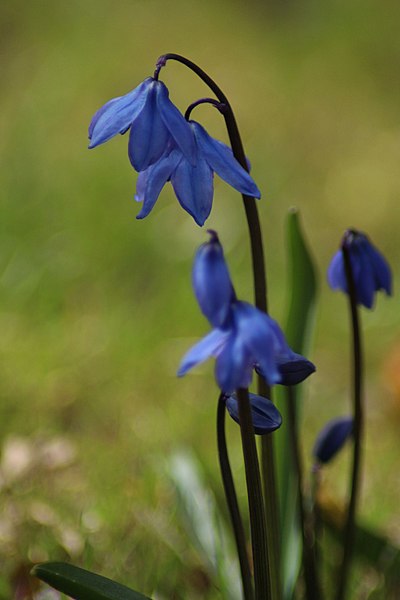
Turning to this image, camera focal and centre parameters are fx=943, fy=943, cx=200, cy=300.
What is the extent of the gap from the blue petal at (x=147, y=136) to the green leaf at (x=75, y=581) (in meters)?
0.49

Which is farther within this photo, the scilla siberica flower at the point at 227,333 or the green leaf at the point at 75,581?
the green leaf at the point at 75,581

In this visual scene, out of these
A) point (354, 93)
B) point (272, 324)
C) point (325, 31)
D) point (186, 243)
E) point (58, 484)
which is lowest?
point (58, 484)

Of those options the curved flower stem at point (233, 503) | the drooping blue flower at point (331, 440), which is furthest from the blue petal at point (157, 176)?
the drooping blue flower at point (331, 440)

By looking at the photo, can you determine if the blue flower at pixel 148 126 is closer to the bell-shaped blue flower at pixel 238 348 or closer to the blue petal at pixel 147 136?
the blue petal at pixel 147 136

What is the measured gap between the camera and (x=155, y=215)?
3588 millimetres

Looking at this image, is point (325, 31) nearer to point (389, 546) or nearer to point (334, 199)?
point (334, 199)

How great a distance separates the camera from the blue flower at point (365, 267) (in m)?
1.41

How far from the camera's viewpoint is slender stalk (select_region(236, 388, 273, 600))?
108cm

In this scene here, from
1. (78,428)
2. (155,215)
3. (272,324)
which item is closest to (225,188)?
(155,215)

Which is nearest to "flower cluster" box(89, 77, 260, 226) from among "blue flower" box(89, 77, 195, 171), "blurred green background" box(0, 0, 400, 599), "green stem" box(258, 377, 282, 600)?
"blue flower" box(89, 77, 195, 171)

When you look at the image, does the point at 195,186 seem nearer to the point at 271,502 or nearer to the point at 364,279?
the point at 364,279

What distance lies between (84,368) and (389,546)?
1198 millimetres

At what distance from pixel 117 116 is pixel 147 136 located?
54 millimetres

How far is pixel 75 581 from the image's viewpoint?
1137 mm
